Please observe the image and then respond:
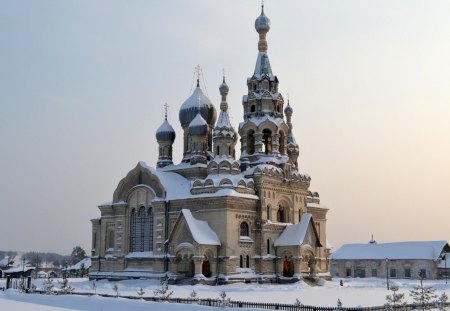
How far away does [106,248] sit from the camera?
50.7 m

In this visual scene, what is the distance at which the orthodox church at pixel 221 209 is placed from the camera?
4316 cm

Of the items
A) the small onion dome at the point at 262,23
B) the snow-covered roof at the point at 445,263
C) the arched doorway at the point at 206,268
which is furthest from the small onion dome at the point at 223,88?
the snow-covered roof at the point at 445,263

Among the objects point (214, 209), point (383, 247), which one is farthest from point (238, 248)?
point (383, 247)

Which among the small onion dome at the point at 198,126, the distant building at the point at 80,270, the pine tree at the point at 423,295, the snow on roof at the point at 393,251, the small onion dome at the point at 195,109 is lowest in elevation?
the pine tree at the point at 423,295

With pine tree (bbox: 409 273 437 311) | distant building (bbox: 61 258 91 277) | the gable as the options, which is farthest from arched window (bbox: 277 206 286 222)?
distant building (bbox: 61 258 91 277)

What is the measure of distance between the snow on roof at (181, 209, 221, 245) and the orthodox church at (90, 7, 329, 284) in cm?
9

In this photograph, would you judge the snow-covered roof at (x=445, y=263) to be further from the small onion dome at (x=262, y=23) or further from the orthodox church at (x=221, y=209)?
the small onion dome at (x=262, y=23)

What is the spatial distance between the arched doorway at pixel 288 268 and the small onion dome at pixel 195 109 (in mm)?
14560

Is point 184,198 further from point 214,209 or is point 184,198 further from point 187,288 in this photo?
point 187,288

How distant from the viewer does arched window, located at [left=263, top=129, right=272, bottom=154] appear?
162 feet

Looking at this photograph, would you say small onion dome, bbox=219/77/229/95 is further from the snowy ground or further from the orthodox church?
the snowy ground

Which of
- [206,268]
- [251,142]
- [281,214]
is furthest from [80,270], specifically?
[281,214]

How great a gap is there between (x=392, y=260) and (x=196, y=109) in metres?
30.4

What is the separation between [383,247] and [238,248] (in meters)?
33.1
